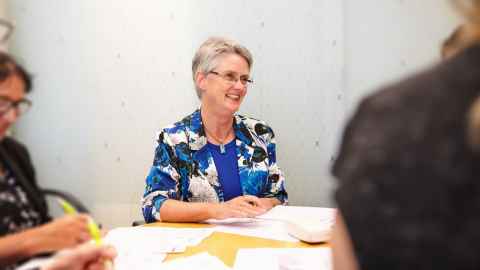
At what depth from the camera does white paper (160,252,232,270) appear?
0.93 meters

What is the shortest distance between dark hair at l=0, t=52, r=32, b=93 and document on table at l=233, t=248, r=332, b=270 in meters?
0.60

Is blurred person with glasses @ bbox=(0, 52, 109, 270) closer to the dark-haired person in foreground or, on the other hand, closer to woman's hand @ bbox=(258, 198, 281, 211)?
the dark-haired person in foreground

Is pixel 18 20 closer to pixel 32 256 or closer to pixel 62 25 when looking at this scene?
pixel 62 25

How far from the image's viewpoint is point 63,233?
0.50m

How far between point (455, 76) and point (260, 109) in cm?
155

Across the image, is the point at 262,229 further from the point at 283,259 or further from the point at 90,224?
Result: the point at 90,224

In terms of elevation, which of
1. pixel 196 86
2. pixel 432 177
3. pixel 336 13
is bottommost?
pixel 432 177

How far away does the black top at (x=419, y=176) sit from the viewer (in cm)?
31

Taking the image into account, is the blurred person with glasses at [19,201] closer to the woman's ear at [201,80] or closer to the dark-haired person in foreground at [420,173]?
the dark-haired person in foreground at [420,173]

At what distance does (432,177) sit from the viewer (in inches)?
12.5

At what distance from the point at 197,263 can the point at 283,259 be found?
0.18 metres

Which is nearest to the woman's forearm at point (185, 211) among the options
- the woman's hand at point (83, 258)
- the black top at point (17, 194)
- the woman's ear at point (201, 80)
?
the woman's ear at point (201, 80)

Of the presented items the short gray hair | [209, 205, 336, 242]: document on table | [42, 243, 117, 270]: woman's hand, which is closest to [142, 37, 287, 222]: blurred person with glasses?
the short gray hair

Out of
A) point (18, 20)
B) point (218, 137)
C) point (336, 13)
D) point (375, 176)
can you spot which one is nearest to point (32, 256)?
point (18, 20)
